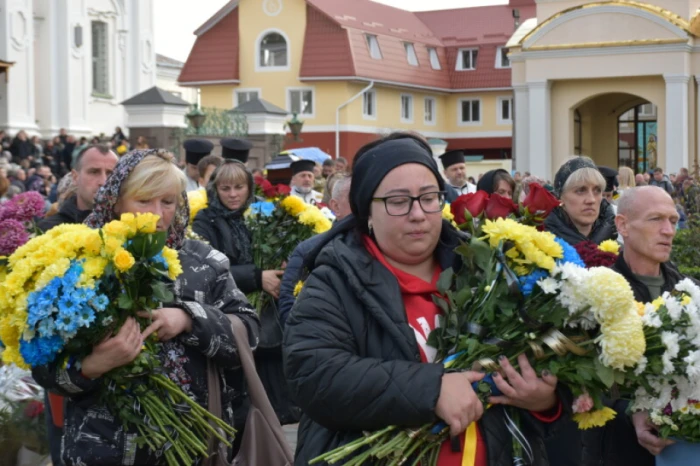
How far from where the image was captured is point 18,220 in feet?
18.7

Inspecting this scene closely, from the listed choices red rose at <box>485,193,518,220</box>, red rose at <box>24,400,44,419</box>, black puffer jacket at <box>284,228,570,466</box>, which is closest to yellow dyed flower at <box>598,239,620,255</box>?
red rose at <box>485,193,518,220</box>

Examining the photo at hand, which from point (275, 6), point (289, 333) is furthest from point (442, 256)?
point (275, 6)

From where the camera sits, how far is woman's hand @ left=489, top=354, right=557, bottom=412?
136 inches

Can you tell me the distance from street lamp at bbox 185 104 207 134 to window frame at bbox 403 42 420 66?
28686 mm

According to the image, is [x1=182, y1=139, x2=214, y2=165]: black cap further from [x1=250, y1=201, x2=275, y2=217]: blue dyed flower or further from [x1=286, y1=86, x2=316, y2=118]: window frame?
[x1=286, y1=86, x2=316, y2=118]: window frame

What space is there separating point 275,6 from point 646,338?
5013 cm

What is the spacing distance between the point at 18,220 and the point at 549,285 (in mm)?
3139

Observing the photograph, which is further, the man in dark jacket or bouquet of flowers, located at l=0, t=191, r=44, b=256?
the man in dark jacket

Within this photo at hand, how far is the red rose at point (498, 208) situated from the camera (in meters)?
3.98

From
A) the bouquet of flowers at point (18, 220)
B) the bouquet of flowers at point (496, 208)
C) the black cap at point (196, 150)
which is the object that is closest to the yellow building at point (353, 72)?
the black cap at point (196, 150)

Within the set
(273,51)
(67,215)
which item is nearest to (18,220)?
(67,215)

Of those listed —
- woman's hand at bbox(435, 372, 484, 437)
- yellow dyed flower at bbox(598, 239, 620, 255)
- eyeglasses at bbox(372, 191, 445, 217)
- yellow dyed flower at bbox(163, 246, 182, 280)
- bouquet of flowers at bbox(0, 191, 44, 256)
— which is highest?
eyeglasses at bbox(372, 191, 445, 217)

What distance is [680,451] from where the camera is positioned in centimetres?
418

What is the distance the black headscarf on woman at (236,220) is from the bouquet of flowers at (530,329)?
4.21 metres
